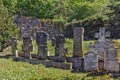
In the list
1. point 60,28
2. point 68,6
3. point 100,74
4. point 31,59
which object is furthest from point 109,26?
point 68,6

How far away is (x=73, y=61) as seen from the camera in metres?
26.2

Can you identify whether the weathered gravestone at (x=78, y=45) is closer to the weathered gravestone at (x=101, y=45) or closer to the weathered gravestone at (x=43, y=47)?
the weathered gravestone at (x=101, y=45)

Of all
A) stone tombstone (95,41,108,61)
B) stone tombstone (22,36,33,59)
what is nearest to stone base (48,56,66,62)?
stone tombstone (22,36,33,59)

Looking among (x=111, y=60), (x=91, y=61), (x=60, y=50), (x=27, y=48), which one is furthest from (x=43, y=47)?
(x=111, y=60)

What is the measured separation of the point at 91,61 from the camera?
24.7 meters

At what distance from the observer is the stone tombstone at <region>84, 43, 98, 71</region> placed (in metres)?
24.5

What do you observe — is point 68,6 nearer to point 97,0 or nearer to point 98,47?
point 97,0

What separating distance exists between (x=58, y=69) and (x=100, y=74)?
3.07m

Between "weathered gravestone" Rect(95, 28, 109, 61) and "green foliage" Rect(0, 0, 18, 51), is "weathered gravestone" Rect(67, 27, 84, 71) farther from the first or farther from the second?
"green foliage" Rect(0, 0, 18, 51)

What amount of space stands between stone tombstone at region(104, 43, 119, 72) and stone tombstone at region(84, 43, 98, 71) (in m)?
0.61

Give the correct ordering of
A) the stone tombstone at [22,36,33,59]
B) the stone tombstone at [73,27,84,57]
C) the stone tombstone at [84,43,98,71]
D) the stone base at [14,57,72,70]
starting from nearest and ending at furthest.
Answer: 1. the stone tombstone at [84,43,98,71]
2. the stone base at [14,57,72,70]
3. the stone tombstone at [73,27,84,57]
4. the stone tombstone at [22,36,33,59]

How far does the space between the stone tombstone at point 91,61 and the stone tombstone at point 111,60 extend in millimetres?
607

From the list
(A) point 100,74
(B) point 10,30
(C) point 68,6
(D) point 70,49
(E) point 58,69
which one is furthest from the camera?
(C) point 68,6

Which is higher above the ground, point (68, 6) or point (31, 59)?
point (68, 6)
